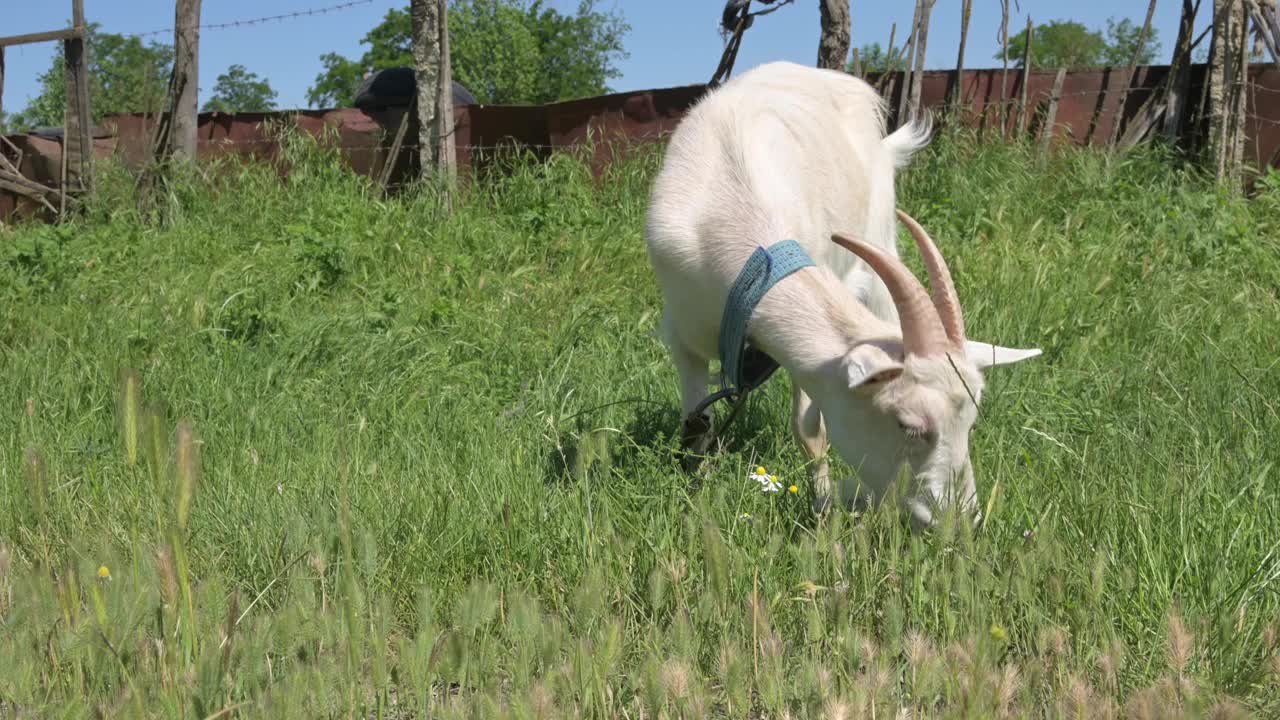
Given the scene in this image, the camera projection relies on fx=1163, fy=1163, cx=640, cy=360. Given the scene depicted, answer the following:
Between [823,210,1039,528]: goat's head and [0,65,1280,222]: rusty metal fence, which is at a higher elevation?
[0,65,1280,222]: rusty metal fence

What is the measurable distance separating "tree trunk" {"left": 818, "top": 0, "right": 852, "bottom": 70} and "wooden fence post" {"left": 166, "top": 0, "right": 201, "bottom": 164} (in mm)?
5114

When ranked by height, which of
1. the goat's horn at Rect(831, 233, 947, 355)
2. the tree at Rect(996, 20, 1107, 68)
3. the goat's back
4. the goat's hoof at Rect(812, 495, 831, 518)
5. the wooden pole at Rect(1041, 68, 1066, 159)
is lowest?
the goat's hoof at Rect(812, 495, 831, 518)

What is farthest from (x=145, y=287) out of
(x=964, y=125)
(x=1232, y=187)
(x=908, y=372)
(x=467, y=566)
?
(x=1232, y=187)

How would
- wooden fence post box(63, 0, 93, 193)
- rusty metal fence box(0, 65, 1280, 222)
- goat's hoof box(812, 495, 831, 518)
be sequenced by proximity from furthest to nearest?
wooden fence post box(63, 0, 93, 193)
rusty metal fence box(0, 65, 1280, 222)
goat's hoof box(812, 495, 831, 518)

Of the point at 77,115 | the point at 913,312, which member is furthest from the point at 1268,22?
the point at 77,115

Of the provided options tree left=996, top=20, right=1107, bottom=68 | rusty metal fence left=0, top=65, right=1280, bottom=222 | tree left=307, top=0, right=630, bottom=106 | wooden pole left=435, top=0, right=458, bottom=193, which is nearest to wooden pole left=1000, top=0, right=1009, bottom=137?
rusty metal fence left=0, top=65, right=1280, bottom=222

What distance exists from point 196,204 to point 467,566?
7286 mm

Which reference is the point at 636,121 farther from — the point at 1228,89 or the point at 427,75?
the point at 1228,89

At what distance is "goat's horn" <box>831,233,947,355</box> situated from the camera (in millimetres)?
3148

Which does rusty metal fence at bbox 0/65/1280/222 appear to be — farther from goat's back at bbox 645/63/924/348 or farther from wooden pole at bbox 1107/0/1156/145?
goat's back at bbox 645/63/924/348

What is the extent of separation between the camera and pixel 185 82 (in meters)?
9.61

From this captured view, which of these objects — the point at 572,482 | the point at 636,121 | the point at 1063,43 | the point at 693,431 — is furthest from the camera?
the point at 1063,43

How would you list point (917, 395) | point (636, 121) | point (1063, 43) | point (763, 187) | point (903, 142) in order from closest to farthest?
1. point (917, 395)
2. point (763, 187)
3. point (903, 142)
4. point (636, 121)
5. point (1063, 43)

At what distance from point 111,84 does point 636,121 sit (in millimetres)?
67627
